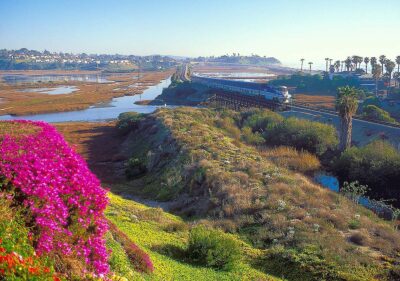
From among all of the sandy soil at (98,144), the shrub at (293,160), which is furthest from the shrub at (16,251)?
the sandy soil at (98,144)

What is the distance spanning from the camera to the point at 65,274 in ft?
19.2

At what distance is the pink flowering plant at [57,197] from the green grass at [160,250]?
3.49 feet

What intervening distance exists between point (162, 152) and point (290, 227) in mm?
19732

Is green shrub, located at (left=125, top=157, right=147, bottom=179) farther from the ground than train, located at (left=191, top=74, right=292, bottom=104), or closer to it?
closer to it

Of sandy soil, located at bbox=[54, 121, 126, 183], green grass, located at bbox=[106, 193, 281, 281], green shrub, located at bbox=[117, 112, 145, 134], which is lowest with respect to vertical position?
sandy soil, located at bbox=[54, 121, 126, 183]

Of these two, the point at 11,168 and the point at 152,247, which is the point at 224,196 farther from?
the point at 11,168

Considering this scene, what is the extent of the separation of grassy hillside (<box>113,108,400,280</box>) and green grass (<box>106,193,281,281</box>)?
1.66 meters

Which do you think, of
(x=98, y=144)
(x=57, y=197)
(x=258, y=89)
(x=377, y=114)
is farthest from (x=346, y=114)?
(x=258, y=89)

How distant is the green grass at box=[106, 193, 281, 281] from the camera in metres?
8.62

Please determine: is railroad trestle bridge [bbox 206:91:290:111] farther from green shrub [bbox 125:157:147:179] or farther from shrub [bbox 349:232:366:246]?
shrub [bbox 349:232:366:246]

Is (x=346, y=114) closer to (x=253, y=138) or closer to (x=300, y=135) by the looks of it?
(x=300, y=135)

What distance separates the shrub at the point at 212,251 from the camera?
11070mm

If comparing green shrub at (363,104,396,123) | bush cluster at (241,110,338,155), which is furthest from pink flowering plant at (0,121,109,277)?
green shrub at (363,104,396,123)

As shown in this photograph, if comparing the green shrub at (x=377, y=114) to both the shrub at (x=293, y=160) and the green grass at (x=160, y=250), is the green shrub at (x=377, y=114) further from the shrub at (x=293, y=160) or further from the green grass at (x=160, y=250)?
the green grass at (x=160, y=250)
